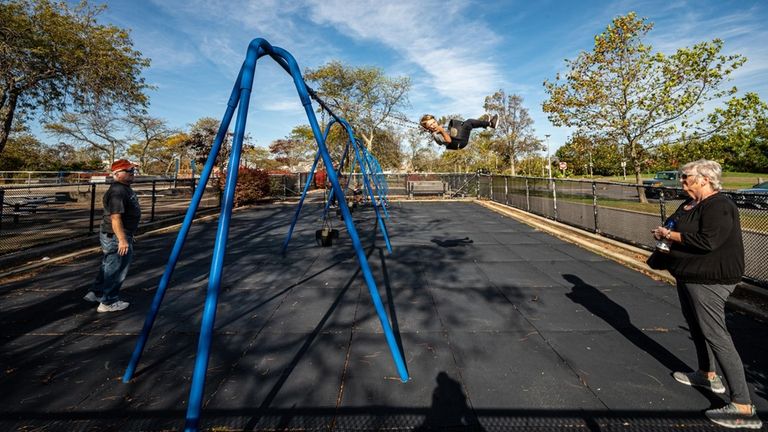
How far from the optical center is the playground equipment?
6.48 feet

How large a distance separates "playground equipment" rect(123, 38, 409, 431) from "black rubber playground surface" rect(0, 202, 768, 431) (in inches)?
15.0

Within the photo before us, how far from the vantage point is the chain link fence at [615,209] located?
173 inches

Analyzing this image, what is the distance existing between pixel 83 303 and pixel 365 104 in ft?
114

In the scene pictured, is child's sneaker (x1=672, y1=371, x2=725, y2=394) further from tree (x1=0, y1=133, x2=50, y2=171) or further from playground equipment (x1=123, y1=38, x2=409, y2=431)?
tree (x1=0, y1=133, x2=50, y2=171)

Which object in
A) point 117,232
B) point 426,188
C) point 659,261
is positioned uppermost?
point 426,188

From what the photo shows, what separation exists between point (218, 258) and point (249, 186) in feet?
54.0

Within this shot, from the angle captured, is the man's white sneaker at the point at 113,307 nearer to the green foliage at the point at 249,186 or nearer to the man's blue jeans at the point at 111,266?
the man's blue jeans at the point at 111,266

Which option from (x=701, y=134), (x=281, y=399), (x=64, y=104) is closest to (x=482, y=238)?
(x=281, y=399)

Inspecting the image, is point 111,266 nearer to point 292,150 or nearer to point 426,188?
point 426,188

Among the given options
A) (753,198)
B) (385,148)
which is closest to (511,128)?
(385,148)

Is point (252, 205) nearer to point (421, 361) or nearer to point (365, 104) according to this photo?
point (421, 361)

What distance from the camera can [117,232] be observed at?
12.8 ft

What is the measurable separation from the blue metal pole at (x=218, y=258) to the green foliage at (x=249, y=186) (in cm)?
1521

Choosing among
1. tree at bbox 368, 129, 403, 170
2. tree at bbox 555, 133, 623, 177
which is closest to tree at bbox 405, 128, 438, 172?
tree at bbox 368, 129, 403, 170
